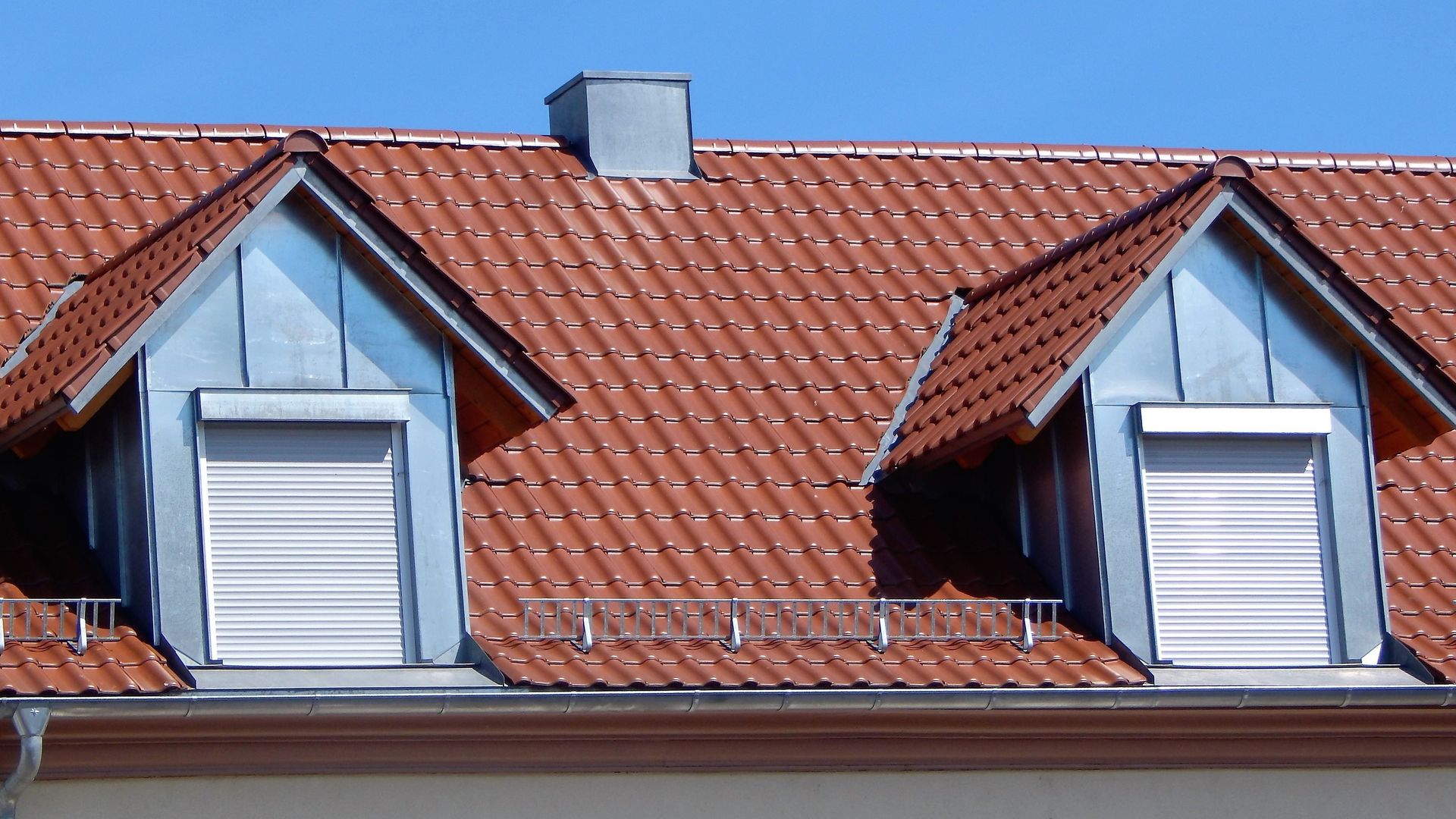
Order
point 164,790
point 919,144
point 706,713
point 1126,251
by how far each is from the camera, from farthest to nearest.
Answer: point 919,144 < point 1126,251 < point 706,713 < point 164,790

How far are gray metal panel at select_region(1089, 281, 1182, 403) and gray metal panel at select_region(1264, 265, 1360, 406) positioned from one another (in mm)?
513

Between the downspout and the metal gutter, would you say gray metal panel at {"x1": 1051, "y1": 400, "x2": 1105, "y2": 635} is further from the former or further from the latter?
the downspout

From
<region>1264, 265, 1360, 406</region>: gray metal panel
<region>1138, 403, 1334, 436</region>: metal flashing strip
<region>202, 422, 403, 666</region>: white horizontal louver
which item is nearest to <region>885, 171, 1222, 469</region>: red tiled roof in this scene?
<region>1138, 403, 1334, 436</region>: metal flashing strip

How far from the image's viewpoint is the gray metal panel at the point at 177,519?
10648 mm

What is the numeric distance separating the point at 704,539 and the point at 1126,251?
8.31 feet

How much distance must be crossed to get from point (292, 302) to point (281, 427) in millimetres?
550

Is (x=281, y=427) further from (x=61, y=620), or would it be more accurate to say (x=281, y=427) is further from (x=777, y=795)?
(x=777, y=795)

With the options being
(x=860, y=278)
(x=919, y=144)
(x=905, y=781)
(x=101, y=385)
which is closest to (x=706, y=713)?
(x=905, y=781)

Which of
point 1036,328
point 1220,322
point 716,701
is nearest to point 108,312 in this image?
point 716,701

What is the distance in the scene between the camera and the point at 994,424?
12.1 meters

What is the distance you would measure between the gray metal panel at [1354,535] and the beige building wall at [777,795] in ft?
2.23

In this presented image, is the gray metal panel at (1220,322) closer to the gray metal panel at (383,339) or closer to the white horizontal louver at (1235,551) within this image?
the white horizontal louver at (1235,551)

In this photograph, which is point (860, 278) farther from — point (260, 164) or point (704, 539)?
point (260, 164)

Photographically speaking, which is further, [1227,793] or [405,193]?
[405,193]
